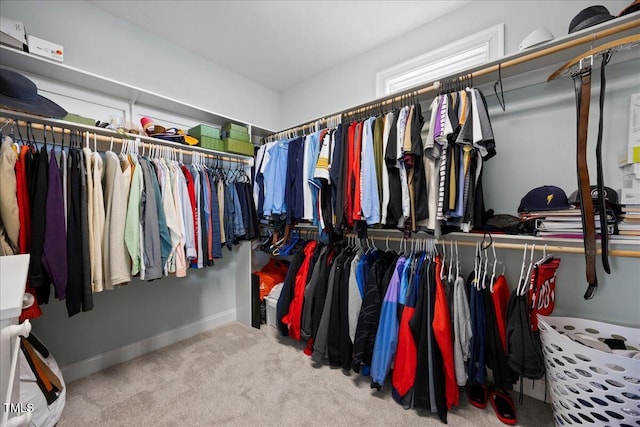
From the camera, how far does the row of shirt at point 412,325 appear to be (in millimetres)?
1362

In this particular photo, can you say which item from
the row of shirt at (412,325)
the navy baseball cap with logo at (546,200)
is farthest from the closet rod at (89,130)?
the navy baseball cap with logo at (546,200)

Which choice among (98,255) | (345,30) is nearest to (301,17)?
(345,30)

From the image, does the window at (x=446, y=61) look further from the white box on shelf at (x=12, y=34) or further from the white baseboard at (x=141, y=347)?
the white baseboard at (x=141, y=347)

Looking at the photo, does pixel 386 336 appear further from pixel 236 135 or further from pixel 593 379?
pixel 236 135

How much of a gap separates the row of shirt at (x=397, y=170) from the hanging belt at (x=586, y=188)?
1.14 feet

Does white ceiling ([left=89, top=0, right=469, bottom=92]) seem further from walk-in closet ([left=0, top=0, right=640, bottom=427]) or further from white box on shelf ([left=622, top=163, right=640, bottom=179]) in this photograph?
white box on shelf ([left=622, top=163, right=640, bottom=179])

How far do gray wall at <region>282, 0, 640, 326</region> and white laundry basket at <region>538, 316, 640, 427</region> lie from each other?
193 millimetres

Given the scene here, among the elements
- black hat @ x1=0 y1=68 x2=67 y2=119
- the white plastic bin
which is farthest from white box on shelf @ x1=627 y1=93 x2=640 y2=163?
→ black hat @ x1=0 y1=68 x2=67 y2=119

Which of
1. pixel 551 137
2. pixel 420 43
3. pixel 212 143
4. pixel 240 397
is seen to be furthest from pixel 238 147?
pixel 551 137

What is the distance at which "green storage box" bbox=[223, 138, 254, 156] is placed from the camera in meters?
2.19

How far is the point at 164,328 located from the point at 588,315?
9.88 feet

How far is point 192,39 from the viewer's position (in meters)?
2.14

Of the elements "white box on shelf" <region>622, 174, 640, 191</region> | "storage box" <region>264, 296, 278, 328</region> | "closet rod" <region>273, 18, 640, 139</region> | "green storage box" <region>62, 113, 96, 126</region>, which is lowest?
"storage box" <region>264, 296, 278, 328</region>

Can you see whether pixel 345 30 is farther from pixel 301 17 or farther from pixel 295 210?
pixel 295 210
